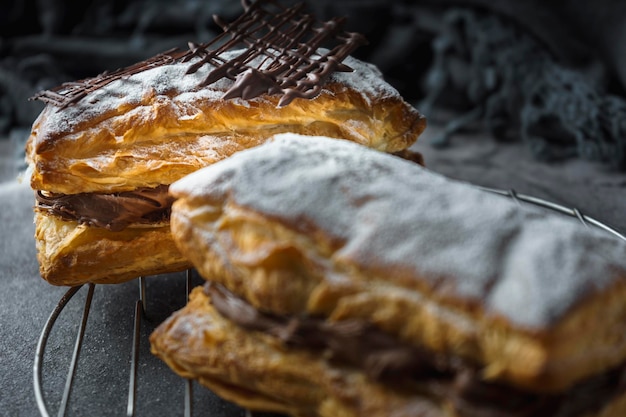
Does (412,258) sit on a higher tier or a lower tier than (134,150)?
higher

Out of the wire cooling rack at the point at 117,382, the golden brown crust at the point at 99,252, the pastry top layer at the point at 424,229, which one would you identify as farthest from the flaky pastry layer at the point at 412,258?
the golden brown crust at the point at 99,252

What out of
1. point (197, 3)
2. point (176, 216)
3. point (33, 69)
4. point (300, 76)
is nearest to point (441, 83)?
point (197, 3)

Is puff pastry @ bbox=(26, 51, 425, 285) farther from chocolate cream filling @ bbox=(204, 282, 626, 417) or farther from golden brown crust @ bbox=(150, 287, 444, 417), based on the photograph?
chocolate cream filling @ bbox=(204, 282, 626, 417)

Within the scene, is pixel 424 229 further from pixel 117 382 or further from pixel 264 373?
pixel 117 382

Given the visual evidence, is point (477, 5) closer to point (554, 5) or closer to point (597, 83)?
point (554, 5)

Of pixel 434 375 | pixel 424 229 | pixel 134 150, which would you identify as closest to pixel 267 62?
pixel 134 150

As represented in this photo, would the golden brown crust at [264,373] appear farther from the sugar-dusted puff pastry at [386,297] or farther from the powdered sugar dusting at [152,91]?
the powdered sugar dusting at [152,91]
